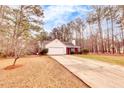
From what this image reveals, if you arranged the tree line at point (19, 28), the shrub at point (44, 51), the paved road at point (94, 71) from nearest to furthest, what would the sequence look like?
the paved road at point (94, 71) < the tree line at point (19, 28) < the shrub at point (44, 51)

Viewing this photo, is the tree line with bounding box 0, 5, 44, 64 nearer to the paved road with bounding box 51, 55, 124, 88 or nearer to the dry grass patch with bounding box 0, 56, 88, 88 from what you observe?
the dry grass patch with bounding box 0, 56, 88, 88

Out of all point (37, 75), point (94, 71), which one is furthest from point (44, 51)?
point (94, 71)

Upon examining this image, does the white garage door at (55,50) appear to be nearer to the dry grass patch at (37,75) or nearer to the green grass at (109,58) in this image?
the dry grass patch at (37,75)

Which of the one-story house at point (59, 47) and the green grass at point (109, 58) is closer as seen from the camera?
the green grass at point (109, 58)

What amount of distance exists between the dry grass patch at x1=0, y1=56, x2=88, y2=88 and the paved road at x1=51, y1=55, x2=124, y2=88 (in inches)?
4.4

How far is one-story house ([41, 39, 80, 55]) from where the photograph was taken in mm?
3459

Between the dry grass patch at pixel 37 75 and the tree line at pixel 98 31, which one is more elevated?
the tree line at pixel 98 31

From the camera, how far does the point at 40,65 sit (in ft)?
10.9

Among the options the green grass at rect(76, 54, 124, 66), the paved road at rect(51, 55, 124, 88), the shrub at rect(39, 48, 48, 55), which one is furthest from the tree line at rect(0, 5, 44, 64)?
the green grass at rect(76, 54, 124, 66)

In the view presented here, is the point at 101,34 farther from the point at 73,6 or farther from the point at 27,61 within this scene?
the point at 27,61

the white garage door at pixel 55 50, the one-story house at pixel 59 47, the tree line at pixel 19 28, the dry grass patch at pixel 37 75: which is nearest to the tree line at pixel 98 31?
the one-story house at pixel 59 47

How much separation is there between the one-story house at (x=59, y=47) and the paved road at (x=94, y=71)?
0.09 m

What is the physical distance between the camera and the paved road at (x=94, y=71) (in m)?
2.99
